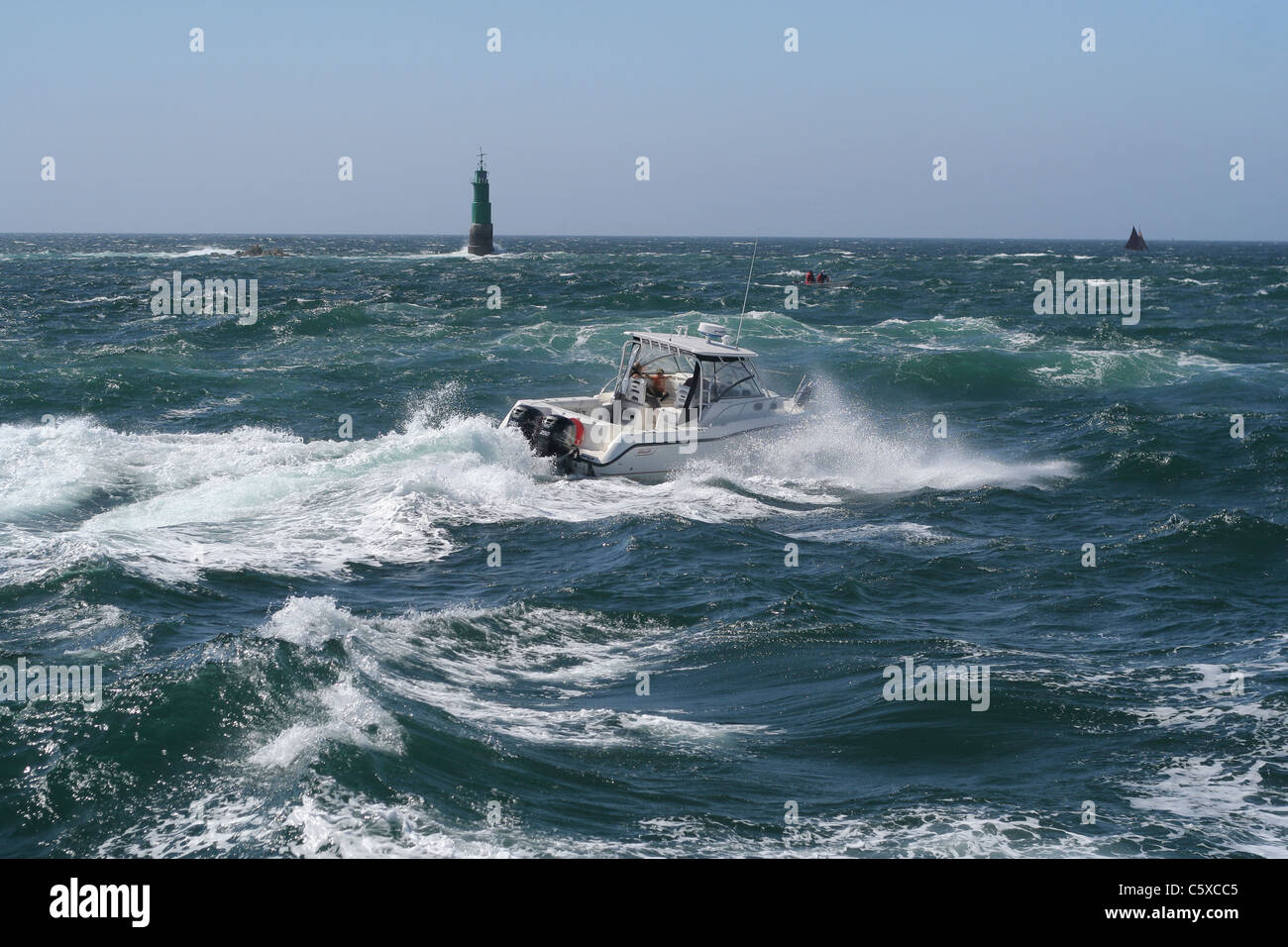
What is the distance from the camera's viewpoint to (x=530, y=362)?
3725 centimetres

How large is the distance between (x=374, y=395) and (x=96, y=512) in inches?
552

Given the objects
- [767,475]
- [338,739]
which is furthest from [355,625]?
[767,475]

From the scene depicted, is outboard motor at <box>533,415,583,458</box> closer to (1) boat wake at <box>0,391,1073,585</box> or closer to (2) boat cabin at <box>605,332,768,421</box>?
(1) boat wake at <box>0,391,1073,585</box>

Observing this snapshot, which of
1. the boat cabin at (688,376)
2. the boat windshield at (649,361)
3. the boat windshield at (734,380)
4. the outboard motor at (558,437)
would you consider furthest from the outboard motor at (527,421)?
the boat windshield at (734,380)

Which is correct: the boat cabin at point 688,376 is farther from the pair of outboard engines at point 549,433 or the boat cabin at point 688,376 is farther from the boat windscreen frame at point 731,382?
the pair of outboard engines at point 549,433

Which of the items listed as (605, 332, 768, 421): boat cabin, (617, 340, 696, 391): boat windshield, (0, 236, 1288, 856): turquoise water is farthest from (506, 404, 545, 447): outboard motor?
(617, 340, 696, 391): boat windshield

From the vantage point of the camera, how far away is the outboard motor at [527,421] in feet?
68.7

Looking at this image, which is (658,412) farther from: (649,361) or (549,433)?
(549,433)

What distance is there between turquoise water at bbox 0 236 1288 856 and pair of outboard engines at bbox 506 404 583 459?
1.74 ft

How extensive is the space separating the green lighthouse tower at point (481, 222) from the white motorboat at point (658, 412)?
85.1 m

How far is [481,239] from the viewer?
10794 centimetres

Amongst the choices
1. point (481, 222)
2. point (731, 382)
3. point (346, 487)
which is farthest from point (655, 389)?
point (481, 222)

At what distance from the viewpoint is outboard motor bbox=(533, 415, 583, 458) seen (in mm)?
20578
